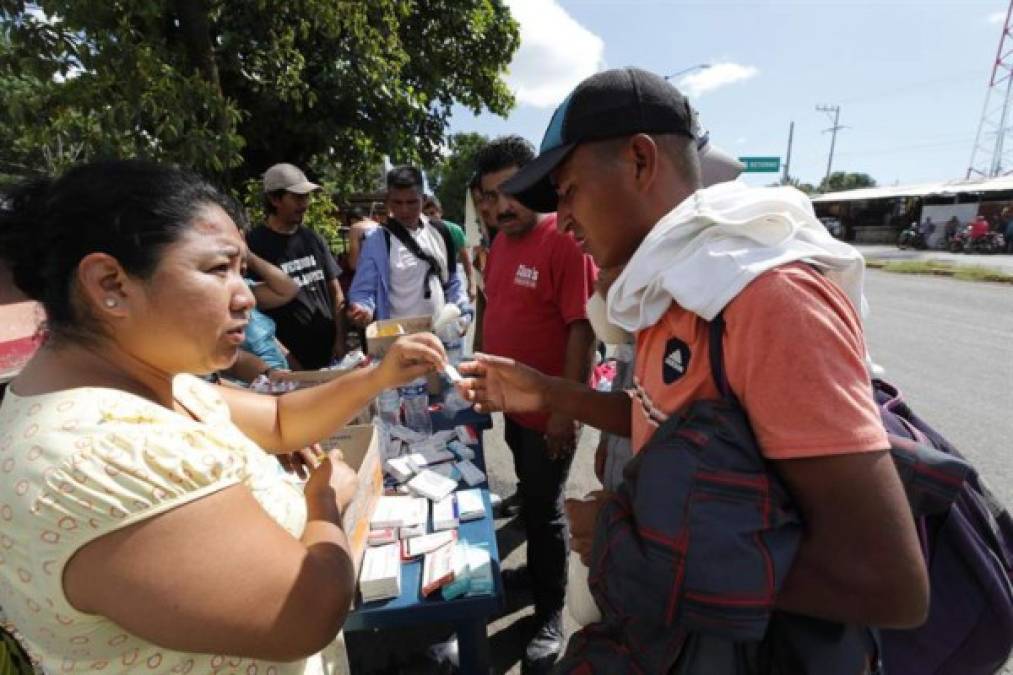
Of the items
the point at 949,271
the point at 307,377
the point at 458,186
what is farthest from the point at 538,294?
the point at 458,186

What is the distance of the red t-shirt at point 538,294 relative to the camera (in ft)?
7.59

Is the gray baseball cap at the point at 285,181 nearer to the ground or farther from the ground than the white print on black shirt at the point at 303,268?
farther from the ground

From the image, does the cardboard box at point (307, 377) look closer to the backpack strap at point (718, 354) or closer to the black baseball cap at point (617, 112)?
the black baseball cap at point (617, 112)

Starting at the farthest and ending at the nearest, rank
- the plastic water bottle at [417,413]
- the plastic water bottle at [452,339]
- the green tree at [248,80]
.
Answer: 1. the green tree at [248,80]
2. the plastic water bottle at [452,339]
3. the plastic water bottle at [417,413]

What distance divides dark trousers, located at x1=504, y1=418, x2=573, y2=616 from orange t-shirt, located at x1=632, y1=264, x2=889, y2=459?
1.68m

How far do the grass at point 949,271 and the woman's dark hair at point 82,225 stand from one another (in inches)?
512

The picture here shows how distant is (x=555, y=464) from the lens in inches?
96.3

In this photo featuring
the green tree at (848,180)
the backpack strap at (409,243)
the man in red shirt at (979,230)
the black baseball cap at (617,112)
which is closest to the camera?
the black baseball cap at (617,112)

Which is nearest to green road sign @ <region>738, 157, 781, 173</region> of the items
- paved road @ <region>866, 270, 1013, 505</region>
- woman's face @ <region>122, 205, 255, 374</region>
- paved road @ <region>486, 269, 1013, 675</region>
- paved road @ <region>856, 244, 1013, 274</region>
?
paved road @ <region>856, 244, 1013, 274</region>

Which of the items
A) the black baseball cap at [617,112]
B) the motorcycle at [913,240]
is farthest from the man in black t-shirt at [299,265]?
the motorcycle at [913,240]

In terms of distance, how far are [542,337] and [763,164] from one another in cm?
2184

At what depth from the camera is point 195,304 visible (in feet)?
A: 3.24

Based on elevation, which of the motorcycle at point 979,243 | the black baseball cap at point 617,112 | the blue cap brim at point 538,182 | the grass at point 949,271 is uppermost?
the black baseball cap at point 617,112

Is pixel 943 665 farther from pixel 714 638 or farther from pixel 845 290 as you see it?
pixel 845 290
